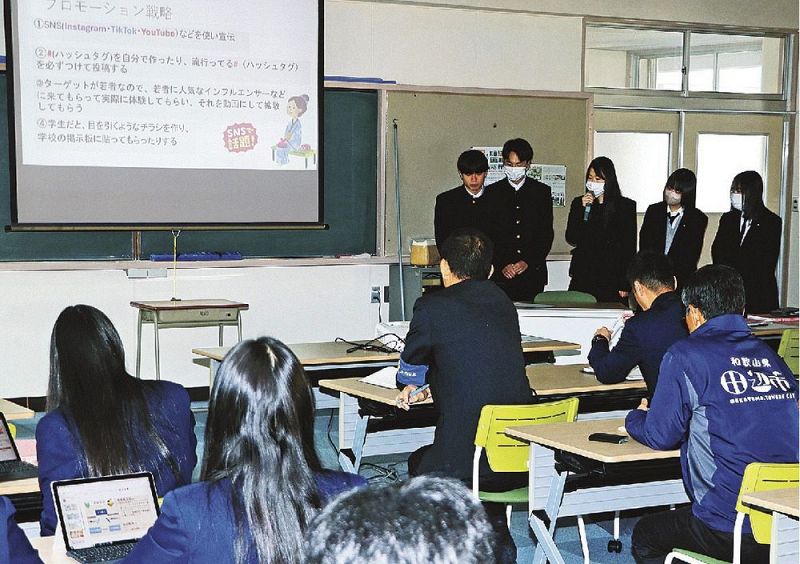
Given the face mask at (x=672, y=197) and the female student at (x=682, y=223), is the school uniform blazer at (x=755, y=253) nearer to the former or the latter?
the female student at (x=682, y=223)

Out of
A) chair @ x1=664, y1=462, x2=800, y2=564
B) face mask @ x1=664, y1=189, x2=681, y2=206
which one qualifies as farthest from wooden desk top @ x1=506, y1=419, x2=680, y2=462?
face mask @ x1=664, y1=189, x2=681, y2=206

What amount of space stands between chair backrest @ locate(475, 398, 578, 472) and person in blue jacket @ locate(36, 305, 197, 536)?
135 centimetres

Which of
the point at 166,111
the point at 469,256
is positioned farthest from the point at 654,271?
the point at 166,111

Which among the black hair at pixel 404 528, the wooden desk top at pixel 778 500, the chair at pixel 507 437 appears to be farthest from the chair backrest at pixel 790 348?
the black hair at pixel 404 528

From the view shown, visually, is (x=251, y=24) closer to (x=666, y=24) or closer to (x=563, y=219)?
(x=563, y=219)

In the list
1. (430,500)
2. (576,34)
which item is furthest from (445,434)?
(576,34)

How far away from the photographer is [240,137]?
7105mm

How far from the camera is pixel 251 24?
276 inches

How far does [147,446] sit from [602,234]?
4419 millimetres

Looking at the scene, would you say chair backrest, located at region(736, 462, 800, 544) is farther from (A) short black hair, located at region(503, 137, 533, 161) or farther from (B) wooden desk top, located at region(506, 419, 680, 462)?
(A) short black hair, located at region(503, 137, 533, 161)

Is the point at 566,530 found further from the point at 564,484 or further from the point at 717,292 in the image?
the point at 717,292

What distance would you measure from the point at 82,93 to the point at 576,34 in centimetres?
368

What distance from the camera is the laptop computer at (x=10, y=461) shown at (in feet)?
10.1

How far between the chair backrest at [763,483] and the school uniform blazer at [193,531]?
1.49 metres
